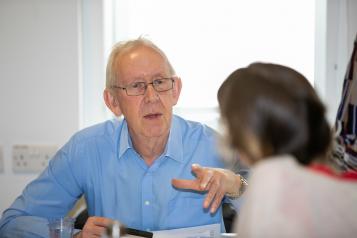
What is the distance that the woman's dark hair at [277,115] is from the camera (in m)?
0.68

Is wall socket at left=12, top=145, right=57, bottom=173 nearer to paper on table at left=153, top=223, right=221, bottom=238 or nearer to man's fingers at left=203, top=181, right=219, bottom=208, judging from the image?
paper on table at left=153, top=223, right=221, bottom=238

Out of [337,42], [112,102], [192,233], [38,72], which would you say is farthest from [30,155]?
[337,42]

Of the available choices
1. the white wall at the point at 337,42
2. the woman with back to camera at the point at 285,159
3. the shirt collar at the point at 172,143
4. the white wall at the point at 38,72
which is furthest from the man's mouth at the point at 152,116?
the white wall at the point at 337,42

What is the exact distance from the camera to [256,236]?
648mm

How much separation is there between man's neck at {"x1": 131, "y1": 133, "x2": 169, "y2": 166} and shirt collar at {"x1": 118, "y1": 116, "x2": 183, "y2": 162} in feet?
0.07

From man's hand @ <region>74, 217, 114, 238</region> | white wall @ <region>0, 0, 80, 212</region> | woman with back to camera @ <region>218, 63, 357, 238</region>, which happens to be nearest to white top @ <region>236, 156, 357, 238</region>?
woman with back to camera @ <region>218, 63, 357, 238</region>

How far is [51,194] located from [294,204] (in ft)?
4.04

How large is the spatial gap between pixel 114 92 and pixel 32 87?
61 centimetres

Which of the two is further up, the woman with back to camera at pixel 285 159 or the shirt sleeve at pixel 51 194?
the woman with back to camera at pixel 285 159

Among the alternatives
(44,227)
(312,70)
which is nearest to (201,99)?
(312,70)

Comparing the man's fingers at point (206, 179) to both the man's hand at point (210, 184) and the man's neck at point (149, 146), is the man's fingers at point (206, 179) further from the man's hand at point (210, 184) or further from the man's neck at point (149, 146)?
the man's neck at point (149, 146)

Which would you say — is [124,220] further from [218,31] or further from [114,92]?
[218,31]

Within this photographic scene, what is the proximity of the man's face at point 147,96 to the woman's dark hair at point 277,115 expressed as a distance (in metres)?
0.86

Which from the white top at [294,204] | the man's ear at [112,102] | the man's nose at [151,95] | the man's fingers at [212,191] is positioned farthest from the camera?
the man's ear at [112,102]
